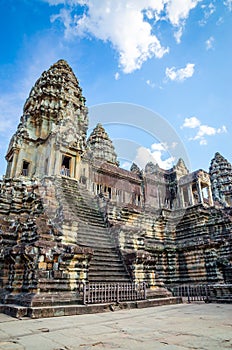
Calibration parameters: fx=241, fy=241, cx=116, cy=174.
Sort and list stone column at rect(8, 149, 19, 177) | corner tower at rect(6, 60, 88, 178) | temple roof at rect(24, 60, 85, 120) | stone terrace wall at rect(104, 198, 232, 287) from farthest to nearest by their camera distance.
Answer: temple roof at rect(24, 60, 85, 120) < corner tower at rect(6, 60, 88, 178) < stone column at rect(8, 149, 19, 177) < stone terrace wall at rect(104, 198, 232, 287)

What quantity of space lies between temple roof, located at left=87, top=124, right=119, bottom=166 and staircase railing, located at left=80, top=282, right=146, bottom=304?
28.9 meters

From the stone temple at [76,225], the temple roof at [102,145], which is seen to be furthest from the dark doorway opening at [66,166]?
the temple roof at [102,145]

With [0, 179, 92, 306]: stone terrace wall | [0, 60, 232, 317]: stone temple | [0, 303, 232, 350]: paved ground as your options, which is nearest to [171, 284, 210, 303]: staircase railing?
[0, 60, 232, 317]: stone temple

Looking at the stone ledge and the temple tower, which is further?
the temple tower

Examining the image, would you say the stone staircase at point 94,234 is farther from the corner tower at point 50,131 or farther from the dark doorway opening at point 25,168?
the dark doorway opening at point 25,168

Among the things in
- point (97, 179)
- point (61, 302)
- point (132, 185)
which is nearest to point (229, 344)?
point (61, 302)

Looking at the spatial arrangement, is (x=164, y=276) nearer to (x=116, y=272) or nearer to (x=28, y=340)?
(x=116, y=272)

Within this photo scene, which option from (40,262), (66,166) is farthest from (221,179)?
Answer: (40,262)

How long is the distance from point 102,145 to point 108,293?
3300cm

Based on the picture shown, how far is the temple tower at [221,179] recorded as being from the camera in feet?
135

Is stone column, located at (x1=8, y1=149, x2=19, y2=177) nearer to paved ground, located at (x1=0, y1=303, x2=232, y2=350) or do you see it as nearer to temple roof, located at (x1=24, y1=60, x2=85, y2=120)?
temple roof, located at (x1=24, y1=60, x2=85, y2=120)

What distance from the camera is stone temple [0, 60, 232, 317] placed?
8539 millimetres

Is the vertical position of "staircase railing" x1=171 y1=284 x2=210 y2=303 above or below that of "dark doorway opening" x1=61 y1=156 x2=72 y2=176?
below

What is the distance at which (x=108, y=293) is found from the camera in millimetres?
8125
